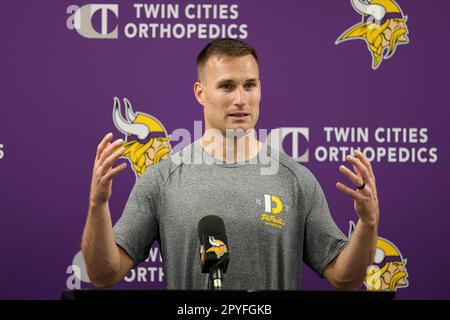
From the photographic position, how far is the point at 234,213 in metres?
2.00

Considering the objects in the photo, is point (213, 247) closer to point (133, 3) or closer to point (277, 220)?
point (277, 220)

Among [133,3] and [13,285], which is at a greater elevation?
[133,3]

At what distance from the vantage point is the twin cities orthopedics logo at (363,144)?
2588mm

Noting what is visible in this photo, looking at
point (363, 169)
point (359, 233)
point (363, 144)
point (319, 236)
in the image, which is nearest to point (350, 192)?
point (363, 169)

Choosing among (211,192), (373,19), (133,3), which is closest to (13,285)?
(211,192)

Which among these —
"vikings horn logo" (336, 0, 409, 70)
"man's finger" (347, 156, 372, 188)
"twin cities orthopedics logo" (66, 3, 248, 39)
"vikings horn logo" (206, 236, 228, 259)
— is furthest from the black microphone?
"vikings horn logo" (336, 0, 409, 70)

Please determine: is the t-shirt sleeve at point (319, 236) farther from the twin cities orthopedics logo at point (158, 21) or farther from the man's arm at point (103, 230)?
the twin cities orthopedics logo at point (158, 21)

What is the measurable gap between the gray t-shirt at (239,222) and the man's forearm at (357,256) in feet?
0.21

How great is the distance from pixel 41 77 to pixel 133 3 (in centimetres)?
45

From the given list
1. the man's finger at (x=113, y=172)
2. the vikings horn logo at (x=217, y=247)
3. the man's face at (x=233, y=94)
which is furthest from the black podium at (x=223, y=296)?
the man's face at (x=233, y=94)

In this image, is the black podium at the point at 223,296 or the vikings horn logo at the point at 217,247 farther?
the vikings horn logo at the point at 217,247

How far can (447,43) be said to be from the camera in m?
2.65

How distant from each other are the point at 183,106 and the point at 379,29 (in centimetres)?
82
